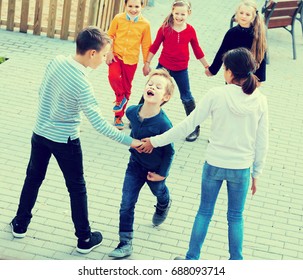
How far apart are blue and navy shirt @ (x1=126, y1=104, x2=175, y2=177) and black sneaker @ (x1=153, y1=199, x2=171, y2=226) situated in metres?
0.64

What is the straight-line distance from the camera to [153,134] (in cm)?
596

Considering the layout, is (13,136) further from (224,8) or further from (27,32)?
(224,8)

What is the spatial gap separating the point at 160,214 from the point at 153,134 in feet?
3.23

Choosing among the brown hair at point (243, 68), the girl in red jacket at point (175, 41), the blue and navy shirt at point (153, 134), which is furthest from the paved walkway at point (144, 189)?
the brown hair at point (243, 68)

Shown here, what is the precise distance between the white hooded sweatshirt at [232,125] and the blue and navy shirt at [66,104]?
1.84 ft

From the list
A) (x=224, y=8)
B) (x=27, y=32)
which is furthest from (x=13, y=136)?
(x=224, y=8)

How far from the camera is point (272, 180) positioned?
8062mm

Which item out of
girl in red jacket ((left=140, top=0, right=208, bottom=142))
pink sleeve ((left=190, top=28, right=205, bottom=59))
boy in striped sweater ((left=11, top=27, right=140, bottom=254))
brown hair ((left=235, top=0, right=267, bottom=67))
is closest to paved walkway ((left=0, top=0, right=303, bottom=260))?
boy in striped sweater ((left=11, top=27, right=140, bottom=254))

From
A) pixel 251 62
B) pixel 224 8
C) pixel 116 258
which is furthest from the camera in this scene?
pixel 224 8

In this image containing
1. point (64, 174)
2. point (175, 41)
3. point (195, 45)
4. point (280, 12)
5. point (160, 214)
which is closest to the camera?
point (64, 174)

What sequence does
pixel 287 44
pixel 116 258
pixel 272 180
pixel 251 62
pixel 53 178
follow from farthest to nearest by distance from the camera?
pixel 287 44 → pixel 272 180 → pixel 53 178 → pixel 116 258 → pixel 251 62

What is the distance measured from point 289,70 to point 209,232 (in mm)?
5727

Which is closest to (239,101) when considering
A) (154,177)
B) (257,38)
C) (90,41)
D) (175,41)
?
(154,177)

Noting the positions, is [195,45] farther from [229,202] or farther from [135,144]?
[229,202]
